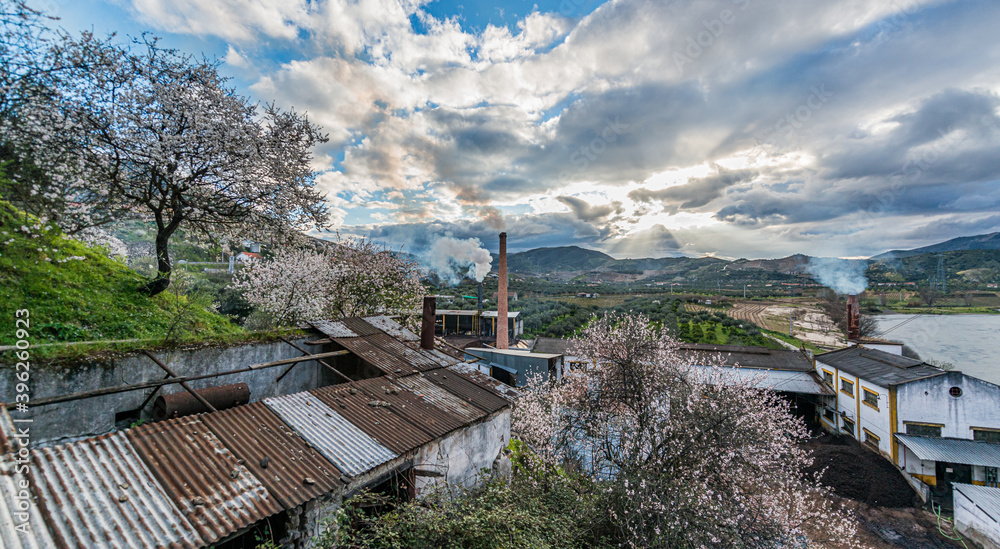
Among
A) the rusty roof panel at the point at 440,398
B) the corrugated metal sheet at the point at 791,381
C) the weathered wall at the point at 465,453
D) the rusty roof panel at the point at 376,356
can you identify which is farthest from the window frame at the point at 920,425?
the rusty roof panel at the point at 376,356

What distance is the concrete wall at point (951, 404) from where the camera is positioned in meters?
14.9

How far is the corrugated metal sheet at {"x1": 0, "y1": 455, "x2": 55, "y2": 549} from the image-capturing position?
2523 mm

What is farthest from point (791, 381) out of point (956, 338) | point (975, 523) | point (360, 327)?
point (956, 338)

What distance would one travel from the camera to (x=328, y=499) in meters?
4.69

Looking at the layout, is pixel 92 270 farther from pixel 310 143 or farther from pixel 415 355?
pixel 415 355

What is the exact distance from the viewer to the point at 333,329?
32.6 feet

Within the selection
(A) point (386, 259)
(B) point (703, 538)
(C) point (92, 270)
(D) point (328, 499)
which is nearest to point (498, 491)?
(D) point (328, 499)

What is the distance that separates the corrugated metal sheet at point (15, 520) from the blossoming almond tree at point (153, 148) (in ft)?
26.1

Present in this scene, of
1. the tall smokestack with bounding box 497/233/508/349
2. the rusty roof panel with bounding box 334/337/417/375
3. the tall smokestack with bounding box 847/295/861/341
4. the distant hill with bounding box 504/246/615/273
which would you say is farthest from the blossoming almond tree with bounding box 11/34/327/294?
→ the distant hill with bounding box 504/246/615/273

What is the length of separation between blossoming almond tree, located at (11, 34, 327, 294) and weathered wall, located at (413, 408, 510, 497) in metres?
8.75

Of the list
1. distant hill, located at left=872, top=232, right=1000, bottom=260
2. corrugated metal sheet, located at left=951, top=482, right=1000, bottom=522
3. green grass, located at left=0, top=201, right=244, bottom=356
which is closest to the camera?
green grass, located at left=0, top=201, right=244, bottom=356

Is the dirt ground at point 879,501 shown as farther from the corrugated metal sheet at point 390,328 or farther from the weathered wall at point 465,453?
the corrugated metal sheet at point 390,328

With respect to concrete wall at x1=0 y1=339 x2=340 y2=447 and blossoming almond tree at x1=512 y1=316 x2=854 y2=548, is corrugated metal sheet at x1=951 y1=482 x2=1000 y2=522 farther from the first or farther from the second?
concrete wall at x1=0 y1=339 x2=340 y2=447

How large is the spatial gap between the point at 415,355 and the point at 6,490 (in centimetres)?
737
